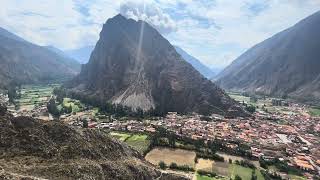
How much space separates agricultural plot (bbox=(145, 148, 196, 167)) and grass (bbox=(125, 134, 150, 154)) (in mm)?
3520

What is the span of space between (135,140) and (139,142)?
132 inches

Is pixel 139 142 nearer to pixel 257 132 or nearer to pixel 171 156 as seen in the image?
pixel 171 156

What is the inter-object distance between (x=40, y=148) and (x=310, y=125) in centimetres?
13786

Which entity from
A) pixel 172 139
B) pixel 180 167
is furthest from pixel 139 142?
pixel 180 167

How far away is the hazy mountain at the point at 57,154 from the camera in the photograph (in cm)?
5875

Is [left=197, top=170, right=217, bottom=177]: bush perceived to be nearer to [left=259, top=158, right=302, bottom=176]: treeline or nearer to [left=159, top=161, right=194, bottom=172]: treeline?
[left=159, top=161, right=194, bottom=172]: treeline

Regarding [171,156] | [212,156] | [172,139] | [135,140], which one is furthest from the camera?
[135,140]

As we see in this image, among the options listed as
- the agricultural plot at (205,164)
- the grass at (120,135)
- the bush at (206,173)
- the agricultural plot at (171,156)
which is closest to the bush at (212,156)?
the agricultural plot at (171,156)

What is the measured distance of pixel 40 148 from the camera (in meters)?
63.6

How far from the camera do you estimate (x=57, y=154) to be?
6388cm

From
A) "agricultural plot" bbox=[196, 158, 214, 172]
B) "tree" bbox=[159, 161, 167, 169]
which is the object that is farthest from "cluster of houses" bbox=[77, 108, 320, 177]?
"tree" bbox=[159, 161, 167, 169]

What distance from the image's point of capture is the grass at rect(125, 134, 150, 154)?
11369 cm

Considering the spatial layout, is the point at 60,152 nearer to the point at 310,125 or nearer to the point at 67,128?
the point at 67,128

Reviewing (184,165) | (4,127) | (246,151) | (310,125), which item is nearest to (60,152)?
(4,127)
